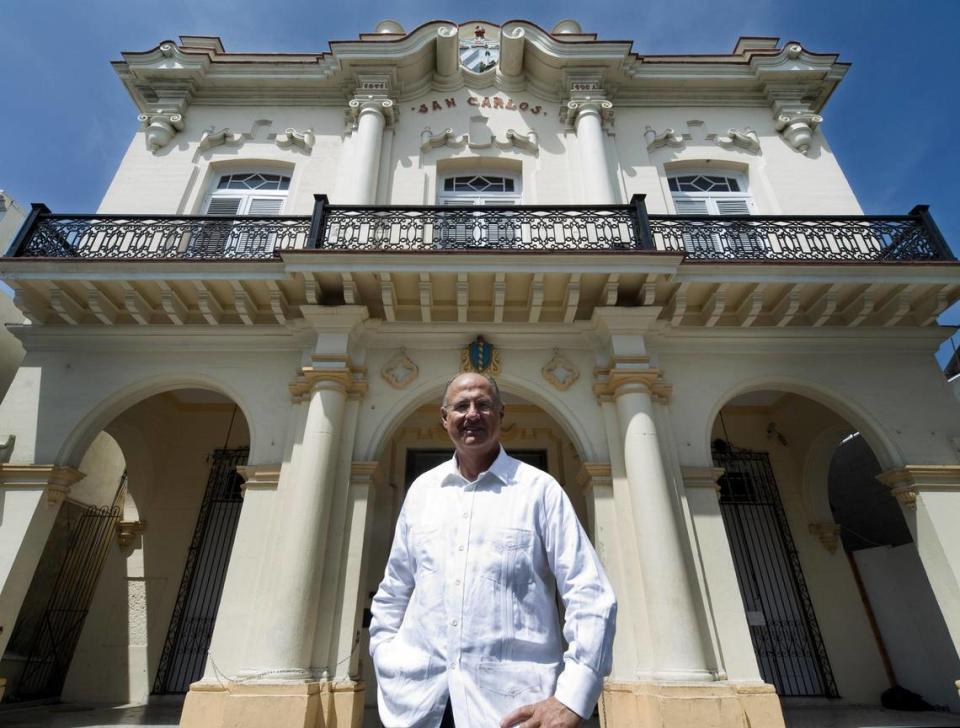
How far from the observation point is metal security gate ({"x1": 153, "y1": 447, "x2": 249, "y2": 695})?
8047 millimetres

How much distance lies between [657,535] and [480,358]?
312 cm

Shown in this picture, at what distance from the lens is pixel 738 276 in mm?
6727

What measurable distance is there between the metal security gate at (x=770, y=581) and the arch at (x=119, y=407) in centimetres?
741

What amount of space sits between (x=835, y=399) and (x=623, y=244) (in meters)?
3.56

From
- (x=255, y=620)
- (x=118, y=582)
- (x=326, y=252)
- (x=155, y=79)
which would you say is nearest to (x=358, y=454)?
(x=255, y=620)

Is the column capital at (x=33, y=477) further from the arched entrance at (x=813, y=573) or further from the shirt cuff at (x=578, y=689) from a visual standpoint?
the arched entrance at (x=813, y=573)

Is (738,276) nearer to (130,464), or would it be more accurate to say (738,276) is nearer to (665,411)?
(665,411)

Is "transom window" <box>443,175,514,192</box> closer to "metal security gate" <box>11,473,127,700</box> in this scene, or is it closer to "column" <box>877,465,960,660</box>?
"column" <box>877,465,960,660</box>

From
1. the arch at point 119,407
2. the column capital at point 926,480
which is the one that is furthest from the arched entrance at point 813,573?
the arch at point 119,407

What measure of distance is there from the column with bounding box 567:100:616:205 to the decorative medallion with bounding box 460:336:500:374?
324 centimetres

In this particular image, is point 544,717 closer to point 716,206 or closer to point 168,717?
point 168,717

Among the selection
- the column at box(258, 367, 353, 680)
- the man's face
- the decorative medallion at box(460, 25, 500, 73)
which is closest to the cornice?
the decorative medallion at box(460, 25, 500, 73)

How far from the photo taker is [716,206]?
909 centimetres

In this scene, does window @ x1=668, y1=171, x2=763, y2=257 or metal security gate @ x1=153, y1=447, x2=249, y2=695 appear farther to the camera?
metal security gate @ x1=153, y1=447, x2=249, y2=695
